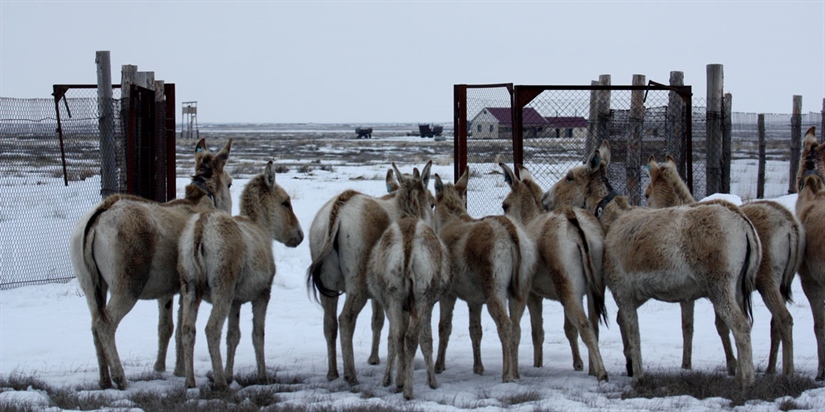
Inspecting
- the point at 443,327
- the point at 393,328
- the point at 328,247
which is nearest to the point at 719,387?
the point at 443,327

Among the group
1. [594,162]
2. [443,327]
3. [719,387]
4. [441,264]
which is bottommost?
[719,387]

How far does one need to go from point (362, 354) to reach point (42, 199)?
9696mm

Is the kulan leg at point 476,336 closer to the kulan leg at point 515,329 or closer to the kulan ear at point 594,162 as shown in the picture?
the kulan leg at point 515,329

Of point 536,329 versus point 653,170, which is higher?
point 653,170

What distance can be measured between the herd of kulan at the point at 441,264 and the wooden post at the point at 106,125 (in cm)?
441

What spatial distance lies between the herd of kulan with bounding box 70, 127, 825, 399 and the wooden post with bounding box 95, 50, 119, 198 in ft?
14.5

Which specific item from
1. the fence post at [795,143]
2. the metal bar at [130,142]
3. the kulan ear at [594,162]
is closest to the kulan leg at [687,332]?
the kulan ear at [594,162]

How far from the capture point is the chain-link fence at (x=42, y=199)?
13242 mm

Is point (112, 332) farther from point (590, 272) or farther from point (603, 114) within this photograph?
point (603, 114)

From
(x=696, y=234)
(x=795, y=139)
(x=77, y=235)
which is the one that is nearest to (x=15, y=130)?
(x=77, y=235)

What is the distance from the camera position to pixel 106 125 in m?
13.2

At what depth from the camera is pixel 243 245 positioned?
8117mm

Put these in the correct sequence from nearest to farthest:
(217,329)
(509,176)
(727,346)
Result: (217,329), (727,346), (509,176)

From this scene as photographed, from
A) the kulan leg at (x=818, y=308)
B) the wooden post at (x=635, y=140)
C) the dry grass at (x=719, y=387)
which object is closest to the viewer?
the dry grass at (x=719, y=387)
